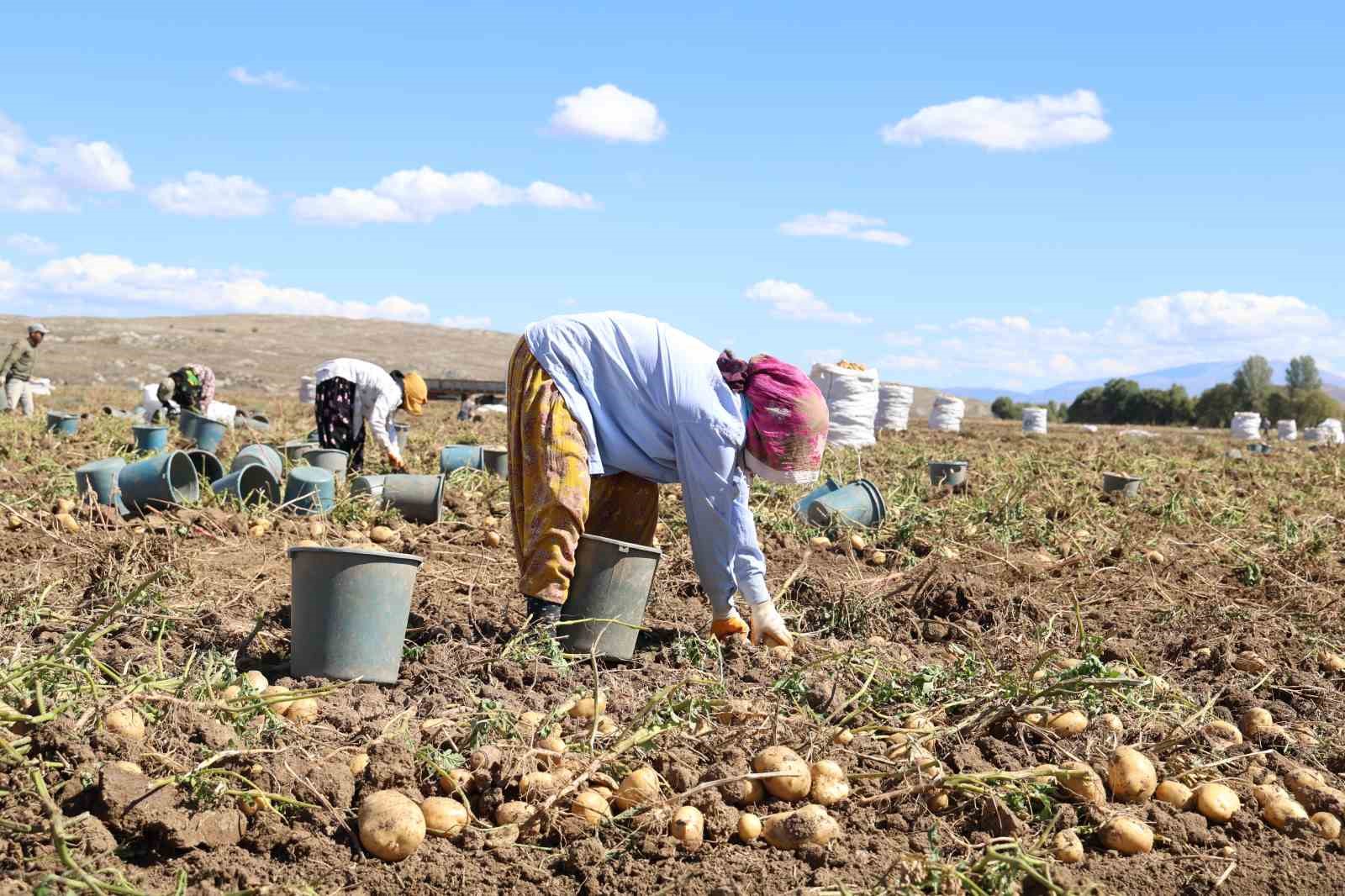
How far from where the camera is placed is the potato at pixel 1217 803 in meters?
2.63

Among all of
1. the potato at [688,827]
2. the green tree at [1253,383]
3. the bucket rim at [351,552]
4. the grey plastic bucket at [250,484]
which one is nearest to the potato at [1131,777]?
the potato at [688,827]

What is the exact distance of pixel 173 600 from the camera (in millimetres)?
3732

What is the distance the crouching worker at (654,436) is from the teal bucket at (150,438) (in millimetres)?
4283

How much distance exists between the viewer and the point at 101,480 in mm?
5293

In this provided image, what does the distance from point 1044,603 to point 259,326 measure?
143 feet

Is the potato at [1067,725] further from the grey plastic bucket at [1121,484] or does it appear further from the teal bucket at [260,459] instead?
the grey plastic bucket at [1121,484]

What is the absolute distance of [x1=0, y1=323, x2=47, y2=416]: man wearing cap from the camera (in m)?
11.0

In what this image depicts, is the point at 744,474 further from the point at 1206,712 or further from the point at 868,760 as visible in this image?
the point at 1206,712

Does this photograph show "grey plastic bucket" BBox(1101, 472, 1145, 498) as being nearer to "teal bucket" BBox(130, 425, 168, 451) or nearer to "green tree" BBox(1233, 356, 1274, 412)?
"teal bucket" BBox(130, 425, 168, 451)

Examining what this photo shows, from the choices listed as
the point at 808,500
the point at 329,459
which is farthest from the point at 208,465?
the point at 808,500

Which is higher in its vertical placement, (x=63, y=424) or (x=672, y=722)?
(x=63, y=424)

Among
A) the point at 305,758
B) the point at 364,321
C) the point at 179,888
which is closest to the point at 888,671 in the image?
the point at 305,758

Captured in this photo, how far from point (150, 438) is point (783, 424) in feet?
16.5

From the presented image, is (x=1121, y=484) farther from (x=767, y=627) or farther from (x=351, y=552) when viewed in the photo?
(x=351, y=552)
